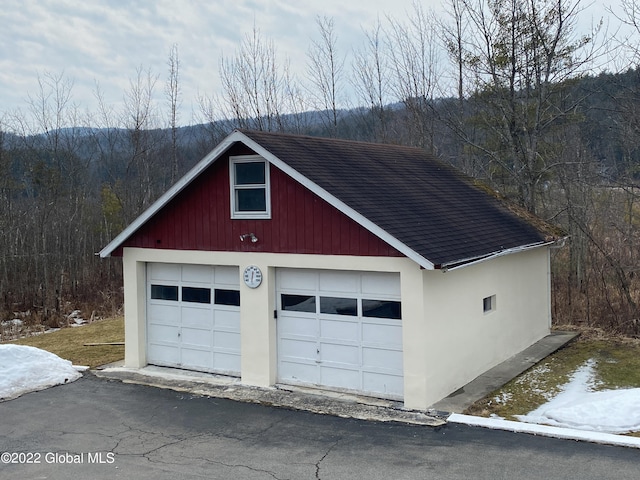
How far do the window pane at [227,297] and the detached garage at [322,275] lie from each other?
1.1 inches

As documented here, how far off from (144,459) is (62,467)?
1.01m

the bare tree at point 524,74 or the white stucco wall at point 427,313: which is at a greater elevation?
the bare tree at point 524,74

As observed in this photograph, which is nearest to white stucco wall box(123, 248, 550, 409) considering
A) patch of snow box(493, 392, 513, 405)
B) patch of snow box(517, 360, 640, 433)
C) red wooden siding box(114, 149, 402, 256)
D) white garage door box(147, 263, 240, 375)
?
red wooden siding box(114, 149, 402, 256)

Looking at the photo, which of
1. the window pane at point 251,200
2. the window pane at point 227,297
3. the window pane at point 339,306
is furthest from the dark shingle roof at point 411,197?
the window pane at point 227,297

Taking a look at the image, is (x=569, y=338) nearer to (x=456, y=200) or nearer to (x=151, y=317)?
(x=456, y=200)

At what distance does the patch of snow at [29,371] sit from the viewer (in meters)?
11.9

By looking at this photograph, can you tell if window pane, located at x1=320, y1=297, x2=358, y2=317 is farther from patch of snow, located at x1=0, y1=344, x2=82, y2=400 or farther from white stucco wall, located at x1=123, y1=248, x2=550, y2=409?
patch of snow, located at x1=0, y1=344, x2=82, y2=400

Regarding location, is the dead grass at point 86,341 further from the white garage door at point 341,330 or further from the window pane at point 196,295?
the white garage door at point 341,330

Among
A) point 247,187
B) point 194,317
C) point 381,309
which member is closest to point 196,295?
point 194,317

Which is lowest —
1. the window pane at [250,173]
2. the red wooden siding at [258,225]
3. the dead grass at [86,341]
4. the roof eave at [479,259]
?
the dead grass at [86,341]

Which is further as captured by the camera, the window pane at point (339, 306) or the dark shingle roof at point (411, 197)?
the window pane at point (339, 306)

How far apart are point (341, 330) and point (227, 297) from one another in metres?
2.55

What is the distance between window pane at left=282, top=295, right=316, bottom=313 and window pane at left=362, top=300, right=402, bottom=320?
1.04 m

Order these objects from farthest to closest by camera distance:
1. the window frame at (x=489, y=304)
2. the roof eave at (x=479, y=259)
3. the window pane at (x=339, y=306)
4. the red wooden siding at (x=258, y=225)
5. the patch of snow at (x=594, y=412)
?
the window frame at (x=489, y=304), the window pane at (x=339, y=306), the red wooden siding at (x=258, y=225), the roof eave at (x=479, y=259), the patch of snow at (x=594, y=412)
